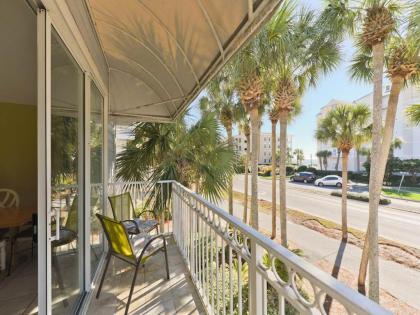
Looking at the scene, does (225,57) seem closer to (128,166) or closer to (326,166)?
(128,166)

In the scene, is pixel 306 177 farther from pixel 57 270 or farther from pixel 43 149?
pixel 43 149

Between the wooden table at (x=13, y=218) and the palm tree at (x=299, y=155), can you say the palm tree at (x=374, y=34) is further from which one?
the palm tree at (x=299, y=155)

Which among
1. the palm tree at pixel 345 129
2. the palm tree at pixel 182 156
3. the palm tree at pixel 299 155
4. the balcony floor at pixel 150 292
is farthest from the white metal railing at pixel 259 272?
the palm tree at pixel 299 155

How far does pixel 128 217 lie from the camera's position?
12.0 feet

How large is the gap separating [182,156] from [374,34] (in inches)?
200

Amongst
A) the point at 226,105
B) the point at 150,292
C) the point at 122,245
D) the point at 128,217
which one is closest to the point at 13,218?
the point at 122,245

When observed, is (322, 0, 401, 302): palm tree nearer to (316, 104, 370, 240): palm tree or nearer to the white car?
(316, 104, 370, 240): palm tree

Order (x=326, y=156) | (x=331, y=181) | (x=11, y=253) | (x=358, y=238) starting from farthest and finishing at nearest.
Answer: (x=326, y=156), (x=331, y=181), (x=358, y=238), (x=11, y=253)

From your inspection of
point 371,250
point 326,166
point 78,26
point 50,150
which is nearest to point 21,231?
point 50,150

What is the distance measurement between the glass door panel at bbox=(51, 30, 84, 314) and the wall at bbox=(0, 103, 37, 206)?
7.25ft

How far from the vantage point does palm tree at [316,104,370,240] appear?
1011 cm

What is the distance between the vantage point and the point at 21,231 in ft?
9.09

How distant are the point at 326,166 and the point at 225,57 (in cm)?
3559

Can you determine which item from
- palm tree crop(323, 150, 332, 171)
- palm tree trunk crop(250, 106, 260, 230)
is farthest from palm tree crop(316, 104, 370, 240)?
palm tree crop(323, 150, 332, 171)
